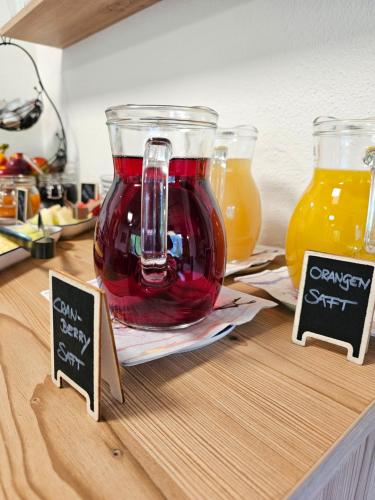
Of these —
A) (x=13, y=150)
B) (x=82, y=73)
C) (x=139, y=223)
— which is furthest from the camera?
(x=13, y=150)

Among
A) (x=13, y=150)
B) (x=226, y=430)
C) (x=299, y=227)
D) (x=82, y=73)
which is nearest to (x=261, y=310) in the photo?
(x=299, y=227)

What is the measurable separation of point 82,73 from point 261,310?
118 centimetres

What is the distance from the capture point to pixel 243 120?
80 centimetres

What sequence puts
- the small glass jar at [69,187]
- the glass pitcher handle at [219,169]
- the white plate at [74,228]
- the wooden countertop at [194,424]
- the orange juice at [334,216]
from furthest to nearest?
1. the small glass jar at [69,187]
2. the white plate at [74,228]
3. the glass pitcher handle at [219,169]
4. the orange juice at [334,216]
5. the wooden countertop at [194,424]

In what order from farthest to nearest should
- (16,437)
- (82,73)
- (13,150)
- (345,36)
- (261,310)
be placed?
(13,150), (82,73), (345,36), (261,310), (16,437)

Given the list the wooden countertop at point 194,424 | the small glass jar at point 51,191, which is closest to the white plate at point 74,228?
the small glass jar at point 51,191

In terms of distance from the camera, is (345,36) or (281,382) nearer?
(281,382)

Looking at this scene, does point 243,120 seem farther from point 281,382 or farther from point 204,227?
point 281,382

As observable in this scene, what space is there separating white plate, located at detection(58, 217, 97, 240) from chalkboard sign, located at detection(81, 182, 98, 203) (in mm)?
192

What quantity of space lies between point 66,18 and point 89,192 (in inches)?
18.7

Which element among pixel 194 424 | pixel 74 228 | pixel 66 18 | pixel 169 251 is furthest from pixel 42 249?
pixel 66 18

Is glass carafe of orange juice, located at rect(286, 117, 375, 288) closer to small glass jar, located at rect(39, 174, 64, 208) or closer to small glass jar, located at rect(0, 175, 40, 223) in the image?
small glass jar, located at rect(0, 175, 40, 223)

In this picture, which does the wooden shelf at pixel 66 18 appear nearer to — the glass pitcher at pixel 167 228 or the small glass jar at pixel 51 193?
the small glass jar at pixel 51 193

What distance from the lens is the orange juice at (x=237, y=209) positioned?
64 centimetres
